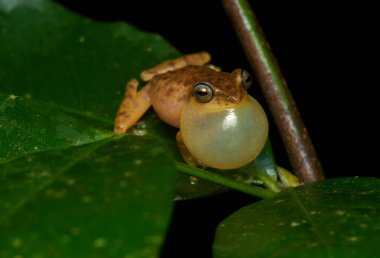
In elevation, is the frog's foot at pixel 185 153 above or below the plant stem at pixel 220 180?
below

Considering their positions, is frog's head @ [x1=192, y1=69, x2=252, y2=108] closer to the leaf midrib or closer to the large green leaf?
the large green leaf

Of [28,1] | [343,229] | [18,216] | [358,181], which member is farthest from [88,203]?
[28,1]

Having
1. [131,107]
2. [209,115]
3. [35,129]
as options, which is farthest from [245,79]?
[35,129]

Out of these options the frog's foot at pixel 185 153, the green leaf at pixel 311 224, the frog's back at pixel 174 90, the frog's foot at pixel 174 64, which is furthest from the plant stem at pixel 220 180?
the frog's foot at pixel 174 64

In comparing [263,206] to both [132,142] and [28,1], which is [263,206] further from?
[28,1]

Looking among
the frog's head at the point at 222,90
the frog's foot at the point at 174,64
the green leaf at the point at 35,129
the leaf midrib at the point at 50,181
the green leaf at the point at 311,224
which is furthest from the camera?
the frog's foot at the point at 174,64

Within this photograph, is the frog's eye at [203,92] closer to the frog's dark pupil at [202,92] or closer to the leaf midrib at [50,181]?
the frog's dark pupil at [202,92]
